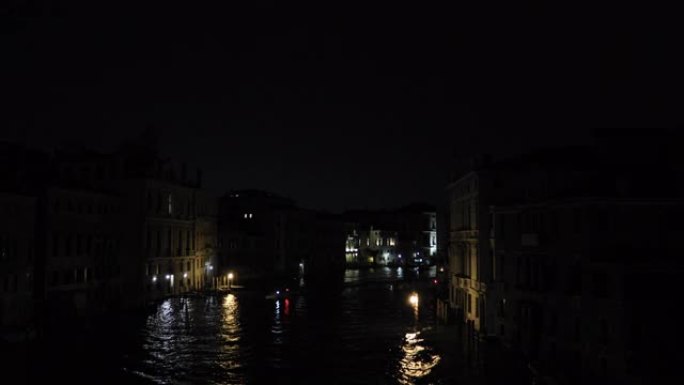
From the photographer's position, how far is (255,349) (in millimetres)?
38406

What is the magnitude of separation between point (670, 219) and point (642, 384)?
6386 millimetres

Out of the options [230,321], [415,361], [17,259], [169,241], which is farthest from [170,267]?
[415,361]

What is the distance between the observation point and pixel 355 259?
486ft

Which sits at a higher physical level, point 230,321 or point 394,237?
point 394,237

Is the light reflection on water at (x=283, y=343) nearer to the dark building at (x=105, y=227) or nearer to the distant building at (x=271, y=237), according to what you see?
the dark building at (x=105, y=227)

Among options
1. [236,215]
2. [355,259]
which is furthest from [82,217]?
[355,259]

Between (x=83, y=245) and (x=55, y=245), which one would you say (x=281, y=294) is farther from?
(x=55, y=245)

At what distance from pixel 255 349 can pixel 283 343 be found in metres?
2.60

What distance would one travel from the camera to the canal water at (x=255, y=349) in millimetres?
31594

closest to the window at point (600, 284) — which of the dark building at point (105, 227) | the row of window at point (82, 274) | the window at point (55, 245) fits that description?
the dark building at point (105, 227)

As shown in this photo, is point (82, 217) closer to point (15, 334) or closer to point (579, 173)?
point (15, 334)

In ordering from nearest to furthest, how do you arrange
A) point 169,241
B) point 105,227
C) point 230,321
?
point 230,321 → point 105,227 → point 169,241

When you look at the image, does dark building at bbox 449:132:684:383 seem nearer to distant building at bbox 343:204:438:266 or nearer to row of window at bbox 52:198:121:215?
row of window at bbox 52:198:121:215

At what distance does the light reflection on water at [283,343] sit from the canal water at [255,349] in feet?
0.17
